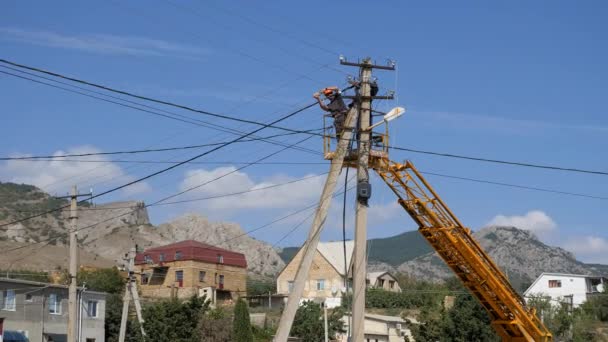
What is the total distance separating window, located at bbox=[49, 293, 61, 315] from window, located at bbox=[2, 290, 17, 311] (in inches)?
149

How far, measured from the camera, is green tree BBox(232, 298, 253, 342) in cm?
5950

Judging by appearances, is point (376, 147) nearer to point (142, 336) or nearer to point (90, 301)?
point (142, 336)

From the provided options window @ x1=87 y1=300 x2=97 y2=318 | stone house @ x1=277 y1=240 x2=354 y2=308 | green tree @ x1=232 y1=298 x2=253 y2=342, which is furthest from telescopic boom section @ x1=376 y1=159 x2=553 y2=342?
stone house @ x1=277 y1=240 x2=354 y2=308

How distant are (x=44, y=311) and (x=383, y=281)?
54146 mm

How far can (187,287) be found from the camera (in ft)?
323

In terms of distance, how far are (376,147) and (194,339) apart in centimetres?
2720

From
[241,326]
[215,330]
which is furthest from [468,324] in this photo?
[215,330]

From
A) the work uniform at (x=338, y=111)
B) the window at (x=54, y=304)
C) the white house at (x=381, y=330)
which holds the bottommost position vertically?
the white house at (x=381, y=330)

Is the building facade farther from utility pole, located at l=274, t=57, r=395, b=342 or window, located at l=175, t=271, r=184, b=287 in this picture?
utility pole, located at l=274, t=57, r=395, b=342

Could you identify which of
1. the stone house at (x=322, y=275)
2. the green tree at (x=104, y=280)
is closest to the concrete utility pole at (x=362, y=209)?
the green tree at (x=104, y=280)

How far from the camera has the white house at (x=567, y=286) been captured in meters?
97.9

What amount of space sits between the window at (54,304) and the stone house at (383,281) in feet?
154

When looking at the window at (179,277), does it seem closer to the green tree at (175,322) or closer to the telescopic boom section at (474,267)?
the green tree at (175,322)

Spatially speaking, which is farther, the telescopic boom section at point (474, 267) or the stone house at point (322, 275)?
the stone house at point (322, 275)
